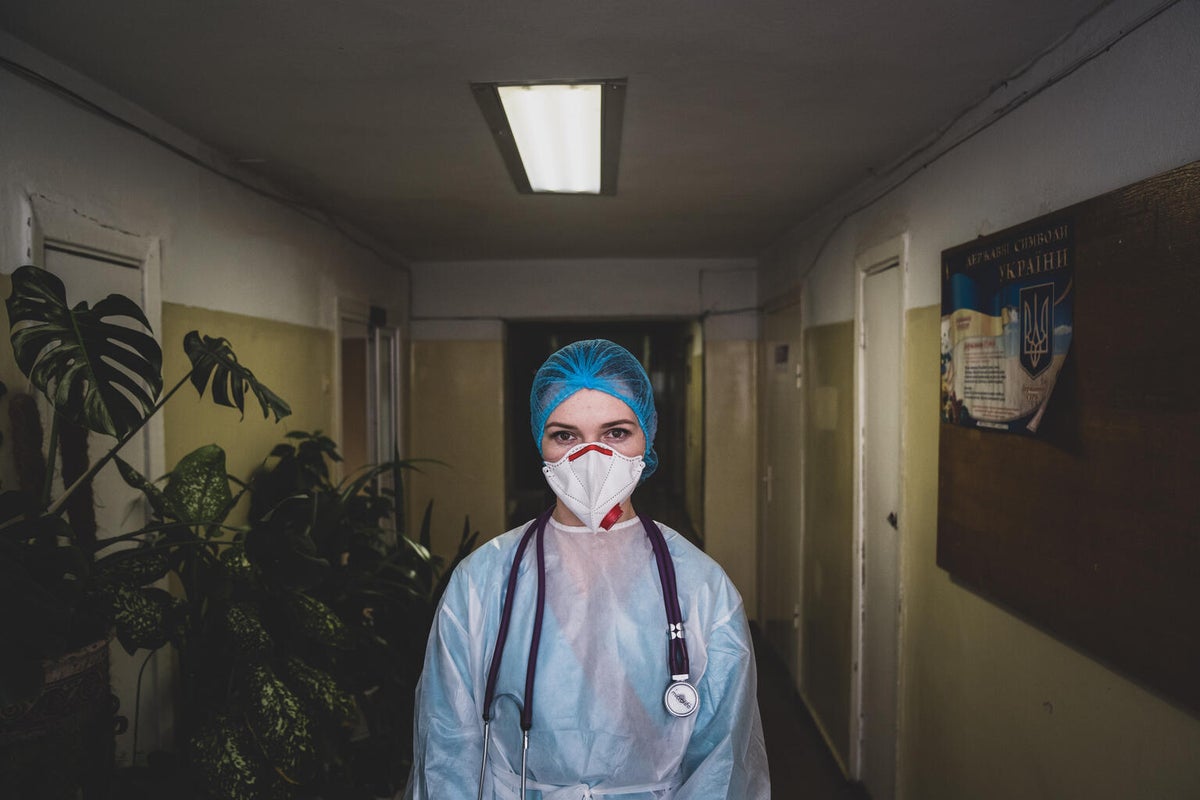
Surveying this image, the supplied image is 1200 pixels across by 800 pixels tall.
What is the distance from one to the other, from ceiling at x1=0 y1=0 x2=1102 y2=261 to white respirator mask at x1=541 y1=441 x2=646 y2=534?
0.88m

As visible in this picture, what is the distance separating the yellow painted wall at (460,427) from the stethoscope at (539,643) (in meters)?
3.68

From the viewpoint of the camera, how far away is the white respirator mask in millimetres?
1324

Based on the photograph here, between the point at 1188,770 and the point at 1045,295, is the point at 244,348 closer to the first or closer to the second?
the point at 1045,295

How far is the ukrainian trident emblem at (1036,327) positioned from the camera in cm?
154

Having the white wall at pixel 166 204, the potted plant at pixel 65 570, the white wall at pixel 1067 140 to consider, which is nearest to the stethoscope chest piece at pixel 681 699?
the potted plant at pixel 65 570

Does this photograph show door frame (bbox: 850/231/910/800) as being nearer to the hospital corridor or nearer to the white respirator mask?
the hospital corridor

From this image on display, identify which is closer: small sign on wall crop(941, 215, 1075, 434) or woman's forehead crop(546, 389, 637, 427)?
woman's forehead crop(546, 389, 637, 427)

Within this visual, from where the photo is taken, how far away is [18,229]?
5.10 ft

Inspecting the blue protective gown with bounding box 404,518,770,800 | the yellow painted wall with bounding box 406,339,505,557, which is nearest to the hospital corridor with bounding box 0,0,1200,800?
the blue protective gown with bounding box 404,518,770,800

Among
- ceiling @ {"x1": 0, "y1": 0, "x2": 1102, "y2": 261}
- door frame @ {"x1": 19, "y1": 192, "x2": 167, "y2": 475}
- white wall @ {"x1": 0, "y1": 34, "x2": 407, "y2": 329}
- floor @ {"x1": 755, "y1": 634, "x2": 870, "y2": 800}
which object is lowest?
floor @ {"x1": 755, "y1": 634, "x2": 870, "y2": 800}

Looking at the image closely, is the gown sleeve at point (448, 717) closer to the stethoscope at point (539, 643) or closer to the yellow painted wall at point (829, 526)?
the stethoscope at point (539, 643)

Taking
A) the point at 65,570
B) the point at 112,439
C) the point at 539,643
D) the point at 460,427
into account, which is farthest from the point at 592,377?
the point at 460,427

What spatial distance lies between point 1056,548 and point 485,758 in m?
1.29

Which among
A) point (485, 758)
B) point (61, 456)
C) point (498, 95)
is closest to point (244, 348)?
point (61, 456)
